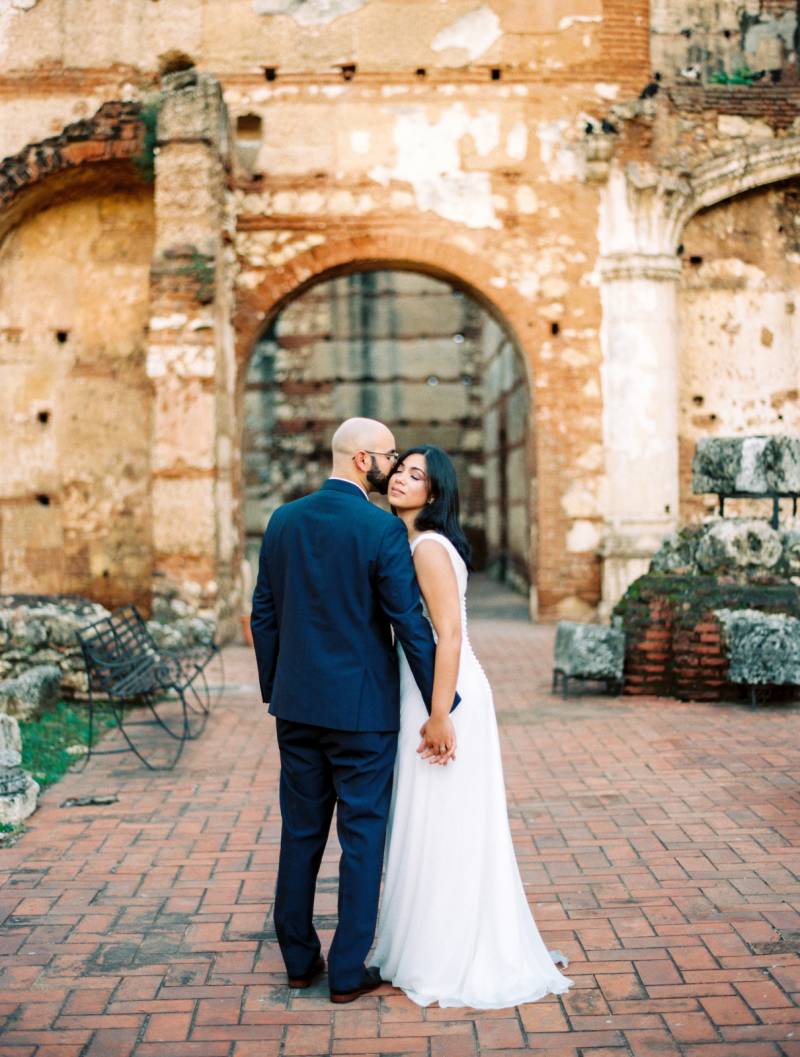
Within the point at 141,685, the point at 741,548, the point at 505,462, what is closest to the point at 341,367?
the point at 505,462

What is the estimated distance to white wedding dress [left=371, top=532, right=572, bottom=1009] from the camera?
138 inches

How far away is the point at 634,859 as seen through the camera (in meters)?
4.87

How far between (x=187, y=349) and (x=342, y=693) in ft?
29.5

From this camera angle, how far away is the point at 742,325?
13.6 meters

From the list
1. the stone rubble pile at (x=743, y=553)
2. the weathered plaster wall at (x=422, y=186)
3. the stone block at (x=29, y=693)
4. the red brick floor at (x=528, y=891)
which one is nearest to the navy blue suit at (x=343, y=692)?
the red brick floor at (x=528, y=891)

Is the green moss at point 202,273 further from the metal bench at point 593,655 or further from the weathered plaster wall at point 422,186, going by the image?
the metal bench at point 593,655

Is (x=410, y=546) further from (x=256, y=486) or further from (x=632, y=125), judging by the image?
(x=256, y=486)

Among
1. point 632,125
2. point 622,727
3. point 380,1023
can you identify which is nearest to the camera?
point 380,1023

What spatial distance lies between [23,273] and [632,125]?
24.0 ft

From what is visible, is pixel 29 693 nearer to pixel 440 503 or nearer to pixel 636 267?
pixel 440 503

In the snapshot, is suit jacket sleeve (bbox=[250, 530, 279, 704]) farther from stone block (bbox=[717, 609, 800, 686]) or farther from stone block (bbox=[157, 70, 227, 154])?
stone block (bbox=[157, 70, 227, 154])

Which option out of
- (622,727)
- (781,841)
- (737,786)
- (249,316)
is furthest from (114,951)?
(249,316)

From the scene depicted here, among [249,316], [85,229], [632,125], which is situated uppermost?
[632,125]

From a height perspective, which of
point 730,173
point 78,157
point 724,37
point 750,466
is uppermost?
point 724,37
